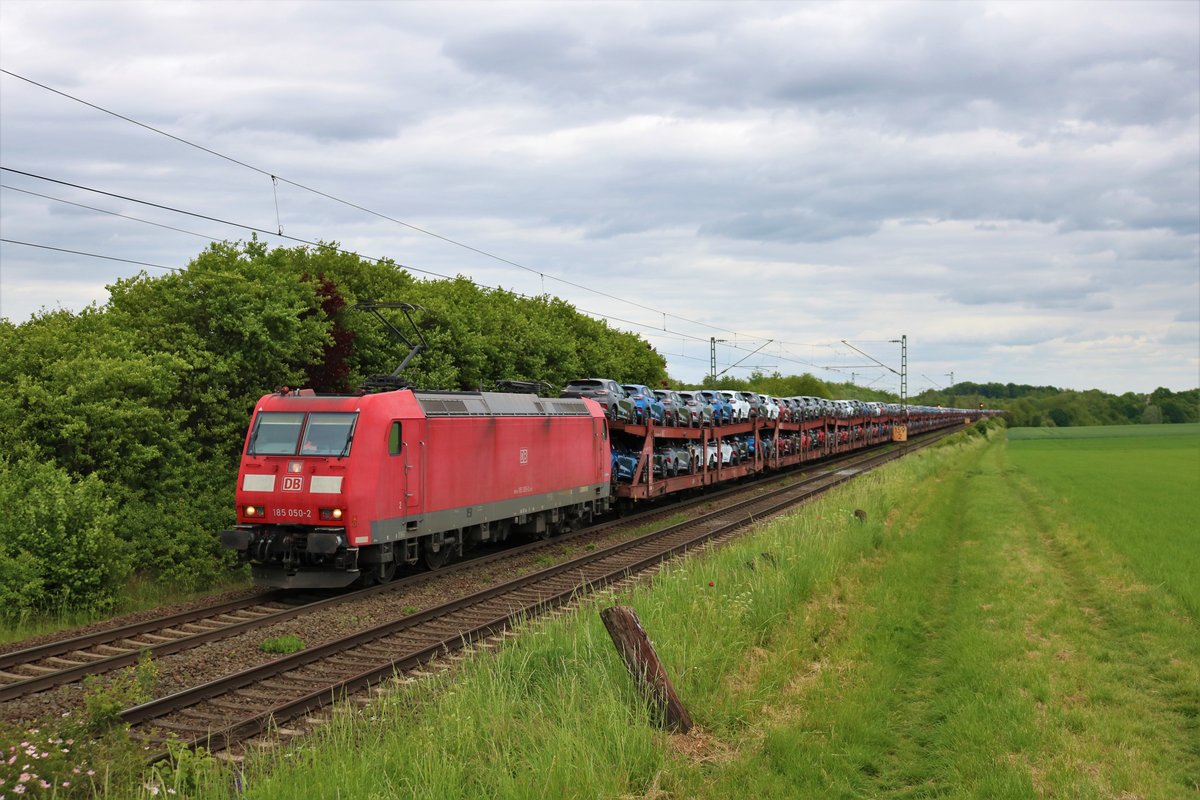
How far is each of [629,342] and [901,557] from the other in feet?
152

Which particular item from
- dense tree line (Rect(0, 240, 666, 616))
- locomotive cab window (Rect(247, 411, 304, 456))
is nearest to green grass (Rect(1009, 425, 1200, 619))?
locomotive cab window (Rect(247, 411, 304, 456))

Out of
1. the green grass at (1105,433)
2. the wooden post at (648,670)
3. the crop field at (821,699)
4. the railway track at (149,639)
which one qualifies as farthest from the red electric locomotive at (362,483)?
the green grass at (1105,433)

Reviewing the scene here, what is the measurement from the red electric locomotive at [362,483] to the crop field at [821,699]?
464 cm

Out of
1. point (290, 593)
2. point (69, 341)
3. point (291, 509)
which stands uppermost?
point (69, 341)

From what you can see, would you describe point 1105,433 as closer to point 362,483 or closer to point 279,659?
point 362,483

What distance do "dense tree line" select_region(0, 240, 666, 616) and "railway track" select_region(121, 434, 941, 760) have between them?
510cm

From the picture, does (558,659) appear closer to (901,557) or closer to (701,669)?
(701,669)

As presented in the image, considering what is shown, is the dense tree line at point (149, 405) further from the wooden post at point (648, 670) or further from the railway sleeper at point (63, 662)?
the wooden post at point (648, 670)

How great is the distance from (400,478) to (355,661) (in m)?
4.91

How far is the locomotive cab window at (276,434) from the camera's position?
15.5 meters

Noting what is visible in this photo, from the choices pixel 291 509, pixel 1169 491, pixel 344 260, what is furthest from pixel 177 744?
pixel 1169 491

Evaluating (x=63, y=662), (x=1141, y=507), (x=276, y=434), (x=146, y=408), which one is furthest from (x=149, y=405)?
(x=1141, y=507)

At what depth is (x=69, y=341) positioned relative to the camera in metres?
17.2

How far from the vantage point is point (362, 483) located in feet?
49.6
